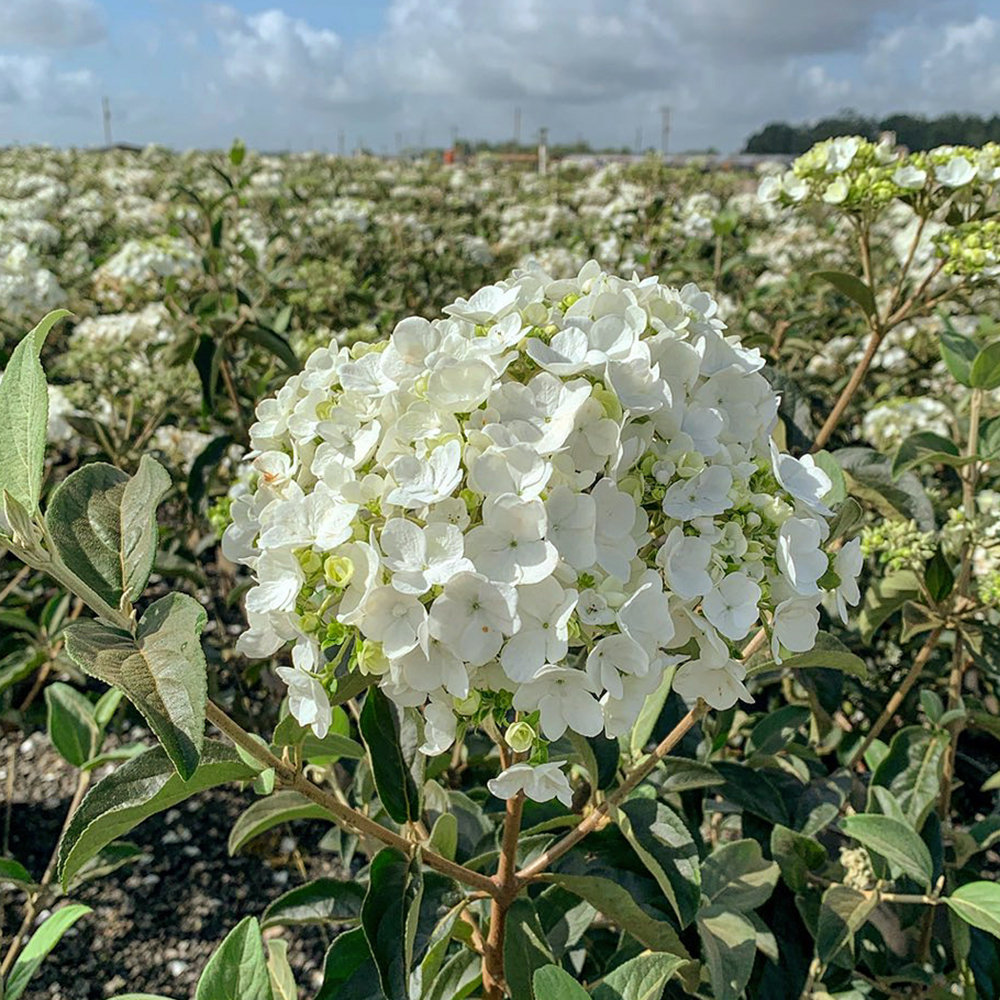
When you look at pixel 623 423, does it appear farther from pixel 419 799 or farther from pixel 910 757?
pixel 910 757

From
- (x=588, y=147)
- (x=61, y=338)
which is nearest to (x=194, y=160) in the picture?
(x=61, y=338)

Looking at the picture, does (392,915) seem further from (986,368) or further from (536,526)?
(986,368)

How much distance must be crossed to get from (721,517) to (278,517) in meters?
0.43

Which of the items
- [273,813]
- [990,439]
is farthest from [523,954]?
[990,439]

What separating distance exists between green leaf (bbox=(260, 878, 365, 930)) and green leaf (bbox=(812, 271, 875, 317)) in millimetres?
1388

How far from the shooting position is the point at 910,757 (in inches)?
65.0

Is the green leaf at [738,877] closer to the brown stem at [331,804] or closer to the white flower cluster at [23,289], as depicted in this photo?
the brown stem at [331,804]

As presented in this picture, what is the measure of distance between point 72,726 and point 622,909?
123 centimetres

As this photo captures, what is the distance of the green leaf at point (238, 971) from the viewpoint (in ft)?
3.10

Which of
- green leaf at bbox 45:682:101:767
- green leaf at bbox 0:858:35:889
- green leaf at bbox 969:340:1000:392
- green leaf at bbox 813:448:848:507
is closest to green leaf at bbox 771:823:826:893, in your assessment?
green leaf at bbox 813:448:848:507

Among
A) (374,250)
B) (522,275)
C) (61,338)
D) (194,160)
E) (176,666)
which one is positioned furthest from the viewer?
(194,160)

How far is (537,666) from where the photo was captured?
0.81 meters

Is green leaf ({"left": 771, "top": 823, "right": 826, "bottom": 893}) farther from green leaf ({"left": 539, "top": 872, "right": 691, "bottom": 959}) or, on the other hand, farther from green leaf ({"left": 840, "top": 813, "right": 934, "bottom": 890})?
green leaf ({"left": 539, "top": 872, "right": 691, "bottom": 959})

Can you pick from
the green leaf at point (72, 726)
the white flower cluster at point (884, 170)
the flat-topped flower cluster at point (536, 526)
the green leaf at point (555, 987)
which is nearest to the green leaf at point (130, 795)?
the flat-topped flower cluster at point (536, 526)
